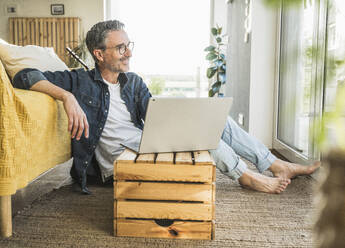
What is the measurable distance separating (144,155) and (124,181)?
5.6 inches

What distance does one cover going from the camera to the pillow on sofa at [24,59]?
1.73 meters

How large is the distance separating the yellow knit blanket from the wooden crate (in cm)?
36

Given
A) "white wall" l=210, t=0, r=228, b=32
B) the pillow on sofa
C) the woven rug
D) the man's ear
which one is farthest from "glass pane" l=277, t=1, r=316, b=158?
"white wall" l=210, t=0, r=228, b=32

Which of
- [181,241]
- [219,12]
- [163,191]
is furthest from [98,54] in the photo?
[219,12]

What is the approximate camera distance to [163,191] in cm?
129

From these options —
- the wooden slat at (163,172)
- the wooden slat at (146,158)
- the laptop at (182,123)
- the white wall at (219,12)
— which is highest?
the white wall at (219,12)

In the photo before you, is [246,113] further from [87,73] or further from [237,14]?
[87,73]

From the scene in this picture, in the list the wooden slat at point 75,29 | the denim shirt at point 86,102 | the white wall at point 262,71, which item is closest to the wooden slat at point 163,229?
the denim shirt at point 86,102

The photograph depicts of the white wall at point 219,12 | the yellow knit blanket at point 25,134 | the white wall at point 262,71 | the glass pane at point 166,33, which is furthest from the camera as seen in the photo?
the glass pane at point 166,33

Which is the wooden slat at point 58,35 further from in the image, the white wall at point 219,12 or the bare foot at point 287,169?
the bare foot at point 287,169

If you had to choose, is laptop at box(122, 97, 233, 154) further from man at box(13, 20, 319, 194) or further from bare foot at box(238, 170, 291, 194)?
bare foot at box(238, 170, 291, 194)

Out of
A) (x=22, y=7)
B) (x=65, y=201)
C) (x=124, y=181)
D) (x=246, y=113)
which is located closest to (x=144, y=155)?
(x=124, y=181)

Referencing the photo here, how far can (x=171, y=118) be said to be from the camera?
4.32ft

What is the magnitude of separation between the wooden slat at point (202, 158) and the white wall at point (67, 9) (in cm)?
582
